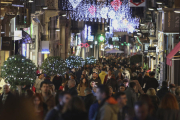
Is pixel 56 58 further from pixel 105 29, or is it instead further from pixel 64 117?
pixel 105 29

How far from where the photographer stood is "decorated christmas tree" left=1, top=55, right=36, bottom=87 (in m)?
14.3

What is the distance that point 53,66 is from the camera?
2305 centimetres

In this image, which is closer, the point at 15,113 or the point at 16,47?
the point at 15,113

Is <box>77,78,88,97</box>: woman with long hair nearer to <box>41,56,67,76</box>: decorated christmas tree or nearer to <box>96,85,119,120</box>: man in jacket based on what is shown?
<box>96,85,119,120</box>: man in jacket

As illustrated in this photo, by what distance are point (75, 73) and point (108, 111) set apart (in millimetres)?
17605

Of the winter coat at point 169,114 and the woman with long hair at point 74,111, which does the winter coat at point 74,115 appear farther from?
the winter coat at point 169,114

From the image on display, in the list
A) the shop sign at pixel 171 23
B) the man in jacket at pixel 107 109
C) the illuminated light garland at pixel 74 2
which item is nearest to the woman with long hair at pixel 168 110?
the man in jacket at pixel 107 109

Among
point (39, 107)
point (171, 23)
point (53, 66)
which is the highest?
point (171, 23)

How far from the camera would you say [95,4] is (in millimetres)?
38406

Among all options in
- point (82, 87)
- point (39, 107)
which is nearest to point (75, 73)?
point (82, 87)

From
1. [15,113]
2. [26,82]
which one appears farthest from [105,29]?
[15,113]

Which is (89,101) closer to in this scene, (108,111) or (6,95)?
(6,95)

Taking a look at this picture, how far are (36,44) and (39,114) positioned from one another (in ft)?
78.9

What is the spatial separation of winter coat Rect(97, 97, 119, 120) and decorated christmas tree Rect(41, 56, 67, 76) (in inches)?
649
